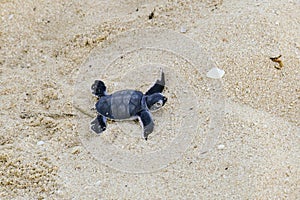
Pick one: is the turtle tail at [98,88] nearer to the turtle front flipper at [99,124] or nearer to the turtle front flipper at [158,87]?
the turtle front flipper at [99,124]

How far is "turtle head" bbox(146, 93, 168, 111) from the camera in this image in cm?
213

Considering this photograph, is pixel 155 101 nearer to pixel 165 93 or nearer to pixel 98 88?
pixel 165 93

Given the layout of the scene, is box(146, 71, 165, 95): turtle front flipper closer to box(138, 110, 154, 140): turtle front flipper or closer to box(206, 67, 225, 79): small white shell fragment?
box(138, 110, 154, 140): turtle front flipper

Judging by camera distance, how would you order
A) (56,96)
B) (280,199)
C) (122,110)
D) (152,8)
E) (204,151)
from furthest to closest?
(152,8), (56,96), (122,110), (204,151), (280,199)

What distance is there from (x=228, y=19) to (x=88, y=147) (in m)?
1.24

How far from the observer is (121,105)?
2119 millimetres

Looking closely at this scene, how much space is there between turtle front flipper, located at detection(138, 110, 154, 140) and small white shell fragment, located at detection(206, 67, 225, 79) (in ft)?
1.51

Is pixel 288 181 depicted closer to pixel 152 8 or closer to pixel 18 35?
pixel 152 8

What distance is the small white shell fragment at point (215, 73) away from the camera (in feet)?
7.47

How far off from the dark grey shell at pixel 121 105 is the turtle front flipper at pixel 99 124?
0.11 feet

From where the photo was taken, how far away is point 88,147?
6.84ft

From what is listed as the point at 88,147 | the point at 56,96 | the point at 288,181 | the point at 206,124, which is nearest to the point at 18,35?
the point at 56,96

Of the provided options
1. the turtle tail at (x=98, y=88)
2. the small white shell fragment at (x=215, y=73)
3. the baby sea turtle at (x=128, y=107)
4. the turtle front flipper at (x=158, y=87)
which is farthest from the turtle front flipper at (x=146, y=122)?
the small white shell fragment at (x=215, y=73)

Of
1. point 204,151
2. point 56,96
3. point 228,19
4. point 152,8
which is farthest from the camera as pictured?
point 152,8
